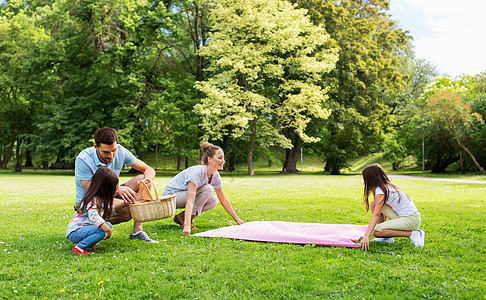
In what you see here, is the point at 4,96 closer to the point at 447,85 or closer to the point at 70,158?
the point at 70,158

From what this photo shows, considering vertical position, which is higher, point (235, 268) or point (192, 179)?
point (192, 179)

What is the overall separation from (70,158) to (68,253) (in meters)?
27.9

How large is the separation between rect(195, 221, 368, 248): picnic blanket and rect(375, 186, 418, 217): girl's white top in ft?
2.33

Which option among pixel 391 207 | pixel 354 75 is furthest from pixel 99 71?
pixel 391 207

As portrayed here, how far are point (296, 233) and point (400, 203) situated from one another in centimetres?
166

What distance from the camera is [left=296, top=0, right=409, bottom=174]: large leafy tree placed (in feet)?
106

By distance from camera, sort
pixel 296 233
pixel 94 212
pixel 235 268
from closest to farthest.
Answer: pixel 235 268 < pixel 94 212 < pixel 296 233

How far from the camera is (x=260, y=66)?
3009 centimetres

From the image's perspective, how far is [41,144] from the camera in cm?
3278

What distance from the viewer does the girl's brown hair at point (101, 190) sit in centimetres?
535

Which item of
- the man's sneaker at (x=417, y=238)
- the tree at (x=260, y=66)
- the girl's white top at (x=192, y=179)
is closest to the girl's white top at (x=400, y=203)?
the man's sneaker at (x=417, y=238)

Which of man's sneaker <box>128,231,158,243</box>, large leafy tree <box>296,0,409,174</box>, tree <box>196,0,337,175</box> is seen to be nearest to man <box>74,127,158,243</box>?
man's sneaker <box>128,231,158,243</box>

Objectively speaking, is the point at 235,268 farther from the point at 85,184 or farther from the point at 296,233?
the point at 85,184

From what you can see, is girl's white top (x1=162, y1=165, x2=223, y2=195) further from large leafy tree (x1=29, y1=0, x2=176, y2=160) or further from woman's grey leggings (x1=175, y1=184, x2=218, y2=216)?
large leafy tree (x1=29, y1=0, x2=176, y2=160)
